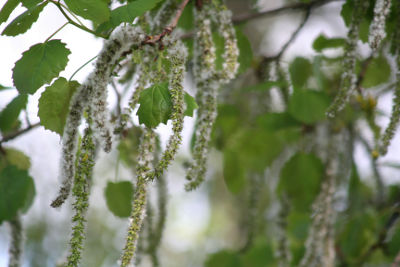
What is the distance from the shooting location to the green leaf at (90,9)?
0.71 m

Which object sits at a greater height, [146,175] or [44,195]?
[146,175]

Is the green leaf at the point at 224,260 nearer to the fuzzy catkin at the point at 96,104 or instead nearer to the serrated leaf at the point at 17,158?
the serrated leaf at the point at 17,158

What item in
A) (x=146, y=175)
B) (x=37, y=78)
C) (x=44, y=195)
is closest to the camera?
(x=146, y=175)

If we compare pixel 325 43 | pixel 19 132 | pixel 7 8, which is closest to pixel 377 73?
pixel 325 43

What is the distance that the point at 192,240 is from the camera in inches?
296

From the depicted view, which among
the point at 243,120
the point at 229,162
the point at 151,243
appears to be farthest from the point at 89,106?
the point at 243,120

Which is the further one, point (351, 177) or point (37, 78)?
point (351, 177)

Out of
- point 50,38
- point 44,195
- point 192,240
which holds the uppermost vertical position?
point 50,38

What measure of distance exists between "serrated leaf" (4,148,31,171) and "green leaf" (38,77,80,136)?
2.39ft

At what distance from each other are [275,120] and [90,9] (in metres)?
0.99

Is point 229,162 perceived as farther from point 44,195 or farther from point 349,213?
point 44,195

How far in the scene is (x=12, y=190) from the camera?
1200mm

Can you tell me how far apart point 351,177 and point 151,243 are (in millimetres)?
1146

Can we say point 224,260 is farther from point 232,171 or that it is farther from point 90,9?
point 90,9
